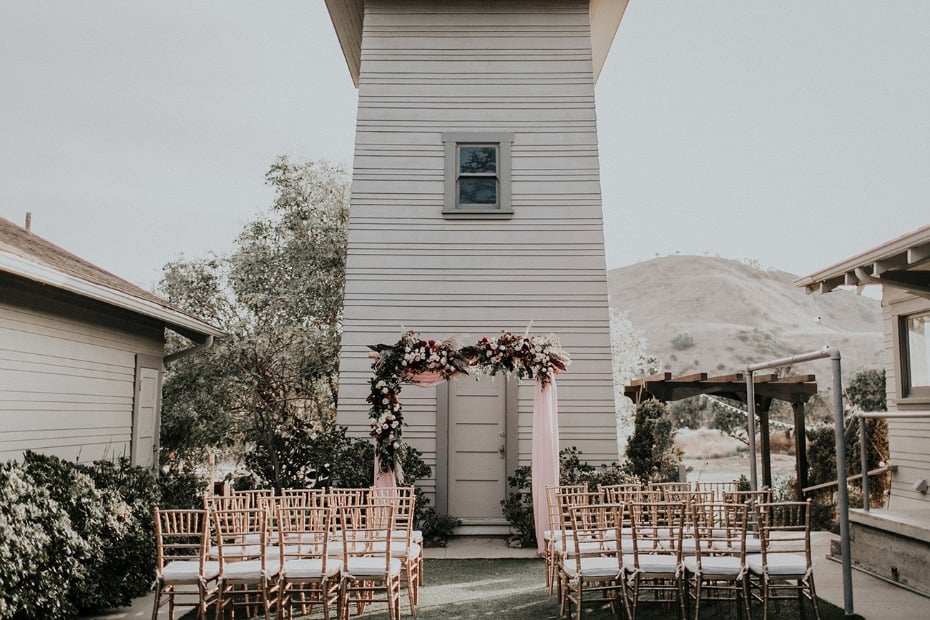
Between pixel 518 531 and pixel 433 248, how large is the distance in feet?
13.0

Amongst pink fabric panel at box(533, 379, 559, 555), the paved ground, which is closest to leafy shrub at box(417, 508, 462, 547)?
the paved ground

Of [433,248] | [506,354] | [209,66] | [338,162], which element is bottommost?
[506,354]

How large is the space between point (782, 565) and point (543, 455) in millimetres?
3732

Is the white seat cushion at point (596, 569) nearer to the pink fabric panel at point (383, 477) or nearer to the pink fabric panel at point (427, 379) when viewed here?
the pink fabric panel at point (383, 477)

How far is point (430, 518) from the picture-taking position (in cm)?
1008

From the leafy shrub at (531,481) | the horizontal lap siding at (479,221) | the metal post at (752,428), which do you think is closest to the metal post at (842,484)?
the metal post at (752,428)

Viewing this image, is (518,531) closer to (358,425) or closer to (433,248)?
(358,425)

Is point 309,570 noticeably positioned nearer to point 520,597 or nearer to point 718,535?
point 520,597

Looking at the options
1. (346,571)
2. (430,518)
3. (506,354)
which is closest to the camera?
(346,571)

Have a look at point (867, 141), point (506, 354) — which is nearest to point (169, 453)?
point (506, 354)

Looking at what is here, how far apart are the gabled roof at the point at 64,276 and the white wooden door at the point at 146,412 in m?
0.65

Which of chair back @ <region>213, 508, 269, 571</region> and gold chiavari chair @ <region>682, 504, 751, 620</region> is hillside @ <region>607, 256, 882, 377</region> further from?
chair back @ <region>213, 508, 269, 571</region>

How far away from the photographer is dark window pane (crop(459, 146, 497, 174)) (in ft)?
37.5

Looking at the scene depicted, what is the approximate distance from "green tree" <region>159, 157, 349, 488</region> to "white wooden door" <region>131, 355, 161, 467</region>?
11.7ft
